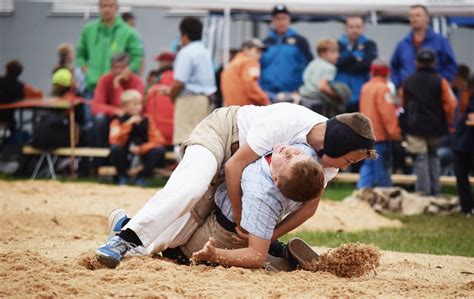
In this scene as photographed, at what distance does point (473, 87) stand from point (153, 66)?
32.6 feet

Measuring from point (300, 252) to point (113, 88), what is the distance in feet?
27.0

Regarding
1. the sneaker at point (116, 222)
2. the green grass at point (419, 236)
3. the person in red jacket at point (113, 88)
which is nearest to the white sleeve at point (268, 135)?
the sneaker at point (116, 222)

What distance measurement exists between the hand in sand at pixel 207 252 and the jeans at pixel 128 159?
24.8 ft

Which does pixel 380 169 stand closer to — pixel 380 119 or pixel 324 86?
pixel 380 119

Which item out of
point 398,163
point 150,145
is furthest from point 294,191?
point 398,163

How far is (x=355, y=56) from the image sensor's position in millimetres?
14023

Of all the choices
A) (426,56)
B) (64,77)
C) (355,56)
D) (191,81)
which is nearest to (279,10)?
(355,56)

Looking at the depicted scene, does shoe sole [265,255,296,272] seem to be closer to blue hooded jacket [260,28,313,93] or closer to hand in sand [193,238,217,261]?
hand in sand [193,238,217,261]

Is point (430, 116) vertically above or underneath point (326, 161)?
underneath

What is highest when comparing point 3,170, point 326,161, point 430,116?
point 326,161

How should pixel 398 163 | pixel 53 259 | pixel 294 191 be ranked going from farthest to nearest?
pixel 398 163 < pixel 53 259 < pixel 294 191

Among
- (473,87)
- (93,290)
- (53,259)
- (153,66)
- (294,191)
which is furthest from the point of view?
(153,66)

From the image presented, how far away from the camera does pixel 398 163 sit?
1466cm

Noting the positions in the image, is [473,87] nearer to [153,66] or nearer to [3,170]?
[3,170]
